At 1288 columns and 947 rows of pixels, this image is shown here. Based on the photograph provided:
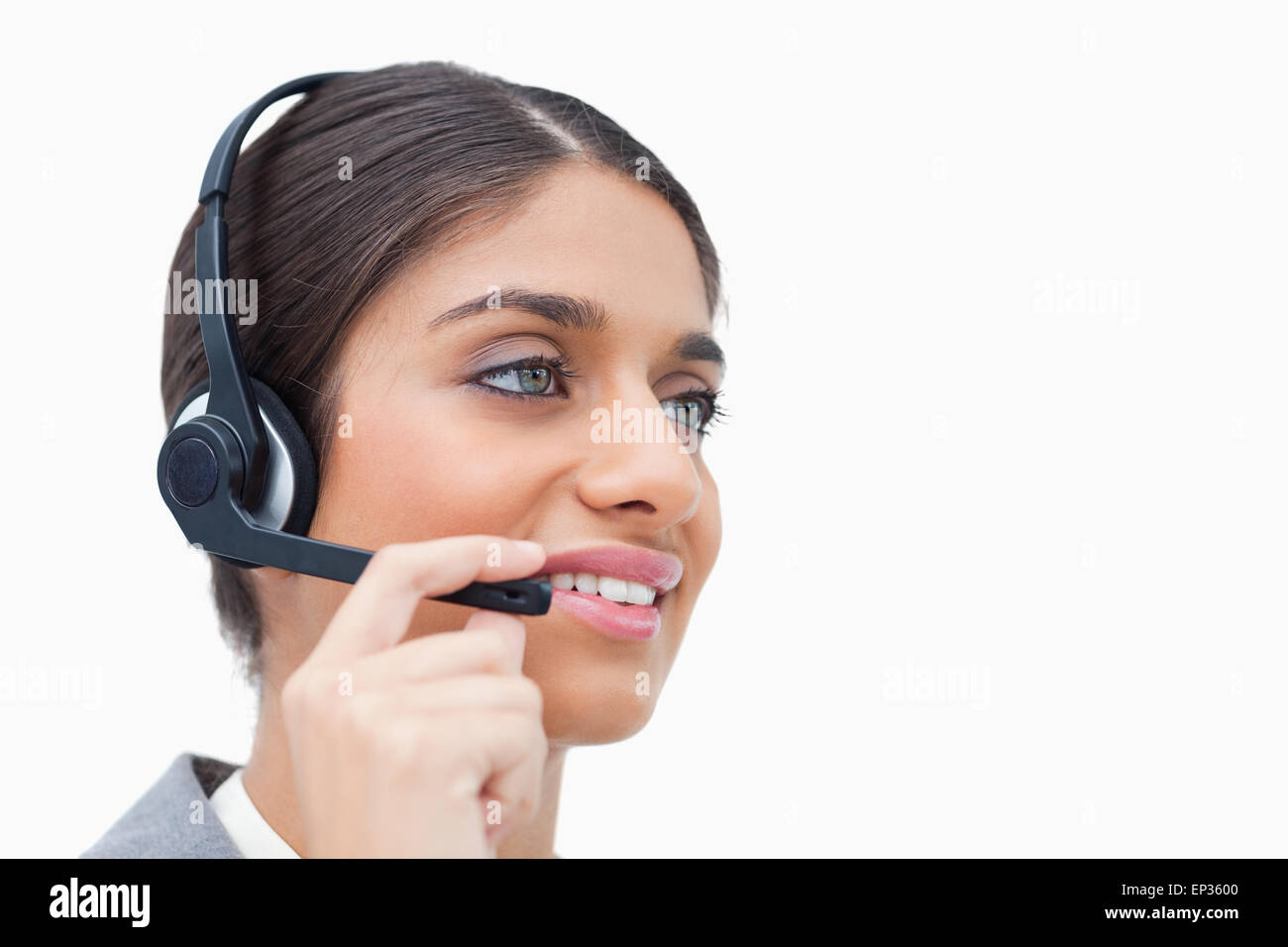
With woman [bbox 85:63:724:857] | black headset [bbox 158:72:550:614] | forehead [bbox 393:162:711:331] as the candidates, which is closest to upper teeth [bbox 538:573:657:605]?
woman [bbox 85:63:724:857]

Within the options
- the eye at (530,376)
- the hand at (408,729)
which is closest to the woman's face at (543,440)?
the eye at (530,376)

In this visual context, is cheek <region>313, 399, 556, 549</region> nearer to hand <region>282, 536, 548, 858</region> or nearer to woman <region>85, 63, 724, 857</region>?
woman <region>85, 63, 724, 857</region>

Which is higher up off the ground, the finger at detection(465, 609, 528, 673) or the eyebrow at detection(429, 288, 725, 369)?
the eyebrow at detection(429, 288, 725, 369)

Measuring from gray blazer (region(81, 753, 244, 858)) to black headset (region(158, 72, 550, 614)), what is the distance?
57 cm

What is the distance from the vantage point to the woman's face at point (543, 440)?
1824 mm

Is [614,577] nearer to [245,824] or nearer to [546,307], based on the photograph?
[546,307]

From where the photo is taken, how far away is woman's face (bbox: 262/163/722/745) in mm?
1824

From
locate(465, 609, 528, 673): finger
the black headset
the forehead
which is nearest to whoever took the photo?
locate(465, 609, 528, 673): finger
